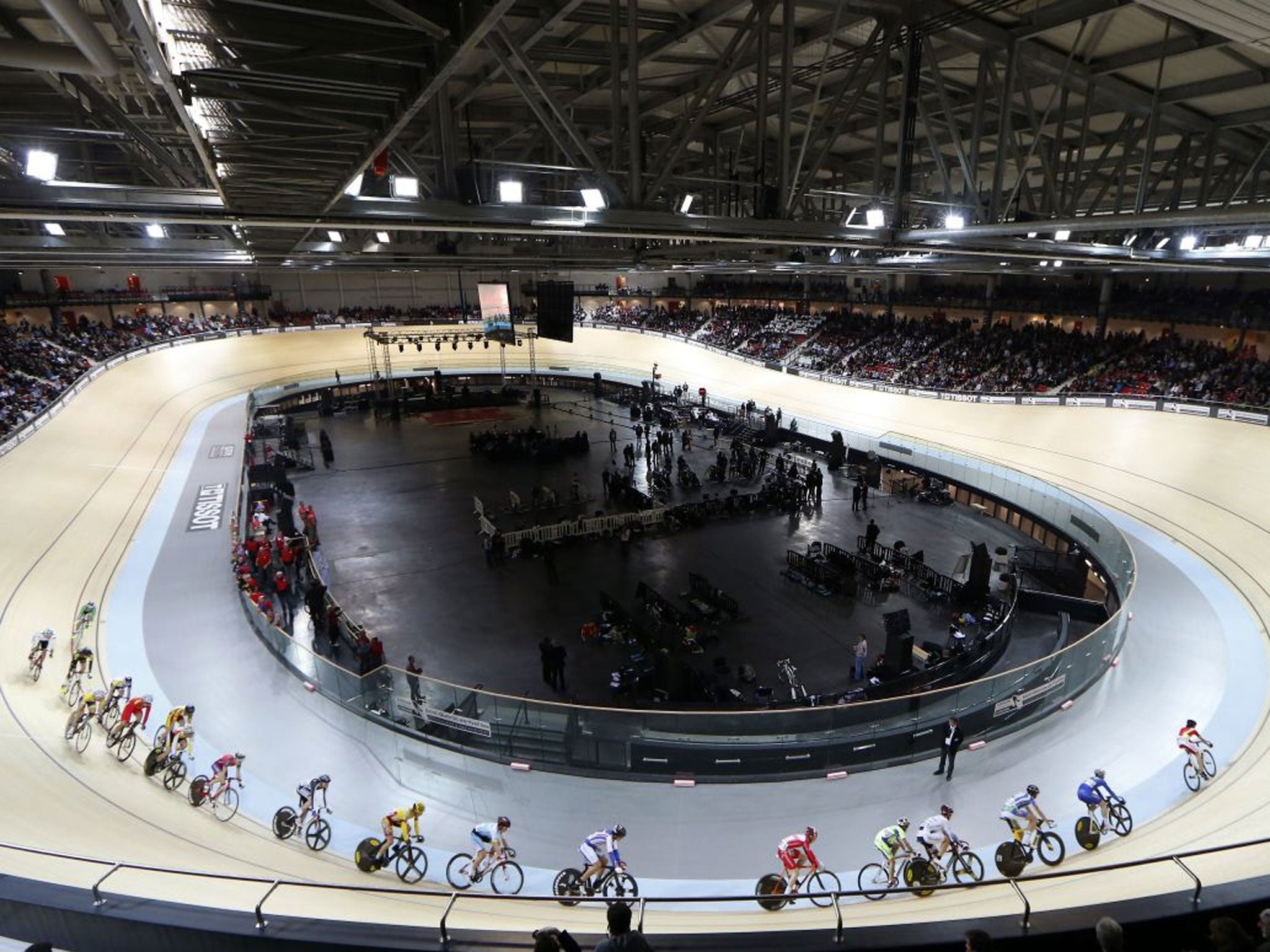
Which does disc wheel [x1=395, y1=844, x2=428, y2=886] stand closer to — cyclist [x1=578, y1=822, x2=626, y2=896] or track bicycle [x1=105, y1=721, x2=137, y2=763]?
cyclist [x1=578, y1=822, x2=626, y2=896]

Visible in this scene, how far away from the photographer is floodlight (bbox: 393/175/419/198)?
262 inches

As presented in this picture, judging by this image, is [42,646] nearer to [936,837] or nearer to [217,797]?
[217,797]

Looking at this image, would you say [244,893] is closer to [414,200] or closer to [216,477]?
[414,200]

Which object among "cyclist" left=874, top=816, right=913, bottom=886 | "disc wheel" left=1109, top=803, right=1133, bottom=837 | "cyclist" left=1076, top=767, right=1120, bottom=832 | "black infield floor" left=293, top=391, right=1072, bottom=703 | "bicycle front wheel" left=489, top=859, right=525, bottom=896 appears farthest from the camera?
"black infield floor" left=293, top=391, right=1072, bottom=703

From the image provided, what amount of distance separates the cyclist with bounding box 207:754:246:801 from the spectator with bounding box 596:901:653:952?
625cm

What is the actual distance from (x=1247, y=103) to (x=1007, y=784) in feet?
31.1

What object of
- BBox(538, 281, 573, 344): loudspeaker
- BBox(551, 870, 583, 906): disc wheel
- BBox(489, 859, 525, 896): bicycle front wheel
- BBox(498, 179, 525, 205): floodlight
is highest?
BBox(498, 179, 525, 205): floodlight

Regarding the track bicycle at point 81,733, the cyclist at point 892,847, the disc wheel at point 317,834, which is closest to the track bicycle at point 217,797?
the disc wheel at point 317,834

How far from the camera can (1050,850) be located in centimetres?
709

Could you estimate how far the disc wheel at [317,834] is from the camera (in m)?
7.52

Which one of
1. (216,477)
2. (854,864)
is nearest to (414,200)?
(854,864)

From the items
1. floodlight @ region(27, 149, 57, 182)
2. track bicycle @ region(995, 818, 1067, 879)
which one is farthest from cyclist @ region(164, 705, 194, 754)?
track bicycle @ region(995, 818, 1067, 879)

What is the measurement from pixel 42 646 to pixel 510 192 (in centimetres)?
953

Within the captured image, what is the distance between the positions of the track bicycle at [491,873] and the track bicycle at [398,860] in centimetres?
32
